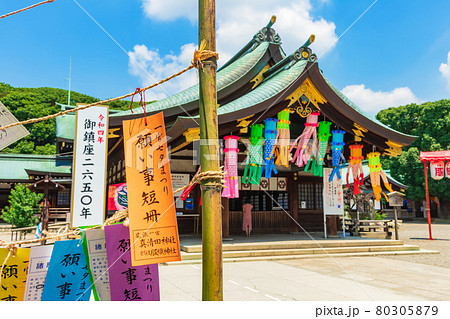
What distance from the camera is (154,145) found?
2.84 metres

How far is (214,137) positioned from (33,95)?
48352mm

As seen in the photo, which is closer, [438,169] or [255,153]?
[255,153]

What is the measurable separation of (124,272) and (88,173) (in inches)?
212

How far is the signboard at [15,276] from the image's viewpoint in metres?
2.75

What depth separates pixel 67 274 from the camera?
287 centimetres

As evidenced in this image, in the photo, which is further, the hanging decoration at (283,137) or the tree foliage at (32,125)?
the tree foliage at (32,125)

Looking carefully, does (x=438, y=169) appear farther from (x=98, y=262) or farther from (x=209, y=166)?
(x=98, y=262)

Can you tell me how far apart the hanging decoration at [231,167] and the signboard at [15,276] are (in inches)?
282

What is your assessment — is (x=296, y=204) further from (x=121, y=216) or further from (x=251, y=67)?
(x=121, y=216)

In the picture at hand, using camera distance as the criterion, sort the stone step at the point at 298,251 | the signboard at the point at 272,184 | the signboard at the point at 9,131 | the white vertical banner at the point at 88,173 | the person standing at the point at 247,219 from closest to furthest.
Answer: the signboard at the point at 9,131, the white vertical banner at the point at 88,173, the stone step at the point at 298,251, the person standing at the point at 247,219, the signboard at the point at 272,184

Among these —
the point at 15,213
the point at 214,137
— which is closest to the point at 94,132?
the point at 214,137

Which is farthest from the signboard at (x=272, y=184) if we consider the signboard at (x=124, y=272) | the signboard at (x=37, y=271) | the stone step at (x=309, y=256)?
the signboard at (x=37, y=271)

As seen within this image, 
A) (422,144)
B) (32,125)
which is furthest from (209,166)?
(32,125)

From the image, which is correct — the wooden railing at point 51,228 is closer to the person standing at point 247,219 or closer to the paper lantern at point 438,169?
the person standing at point 247,219
